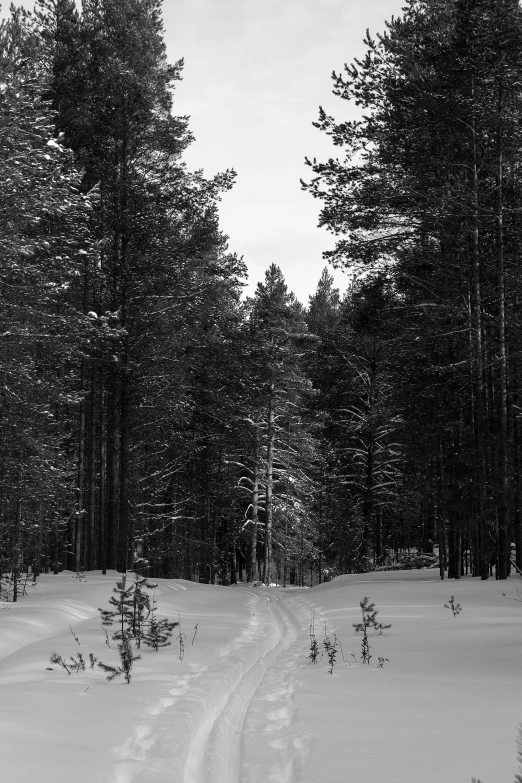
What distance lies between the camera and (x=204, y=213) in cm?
2128

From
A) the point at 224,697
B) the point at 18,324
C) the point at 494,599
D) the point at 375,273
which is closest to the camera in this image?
the point at 224,697

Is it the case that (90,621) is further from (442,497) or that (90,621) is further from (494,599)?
(442,497)

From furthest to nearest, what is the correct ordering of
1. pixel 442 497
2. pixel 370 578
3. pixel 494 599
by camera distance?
pixel 370 578 → pixel 442 497 → pixel 494 599

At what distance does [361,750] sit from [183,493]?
26.8 m

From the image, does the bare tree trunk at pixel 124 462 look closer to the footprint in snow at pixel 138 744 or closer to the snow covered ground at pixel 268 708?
the snow covered ground at pixel 268 708

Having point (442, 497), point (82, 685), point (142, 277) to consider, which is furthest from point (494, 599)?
point (142, 277)

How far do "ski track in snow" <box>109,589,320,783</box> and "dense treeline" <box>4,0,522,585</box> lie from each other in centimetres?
787

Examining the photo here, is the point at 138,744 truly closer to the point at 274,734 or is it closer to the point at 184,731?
the point at 184,731

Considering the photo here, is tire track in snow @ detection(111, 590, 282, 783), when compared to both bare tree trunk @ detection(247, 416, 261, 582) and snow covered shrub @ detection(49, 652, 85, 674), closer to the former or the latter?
snow covered shrub @ detection(49, 652, 85, 674)

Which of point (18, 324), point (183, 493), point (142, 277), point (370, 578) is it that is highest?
point (142, 277)

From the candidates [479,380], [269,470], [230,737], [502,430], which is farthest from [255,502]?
[230,737]

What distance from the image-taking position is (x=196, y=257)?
2119 cm

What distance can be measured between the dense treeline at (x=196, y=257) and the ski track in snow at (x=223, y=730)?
7871 mm

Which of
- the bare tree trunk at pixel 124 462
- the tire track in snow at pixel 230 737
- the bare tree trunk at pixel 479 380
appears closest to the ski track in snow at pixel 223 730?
the tire track in snow at pixel 230 737
